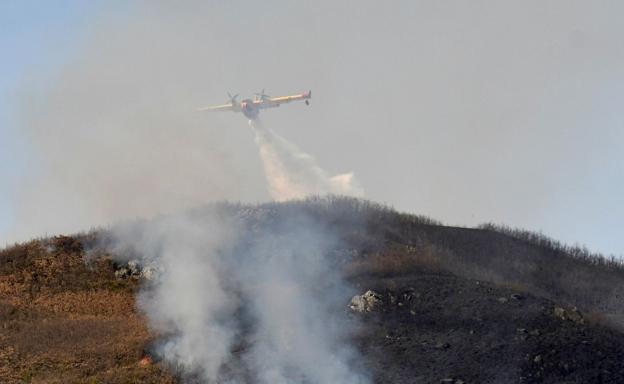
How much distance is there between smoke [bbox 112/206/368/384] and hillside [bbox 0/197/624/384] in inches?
9.2

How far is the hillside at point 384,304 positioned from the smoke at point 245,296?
23 cm

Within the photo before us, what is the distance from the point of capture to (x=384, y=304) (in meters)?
27.6

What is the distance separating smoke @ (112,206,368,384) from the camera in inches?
896

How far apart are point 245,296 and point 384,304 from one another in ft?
19.8

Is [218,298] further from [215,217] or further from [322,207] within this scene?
[322,207]

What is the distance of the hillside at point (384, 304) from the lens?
2253 centimetres

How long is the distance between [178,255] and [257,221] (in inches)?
208

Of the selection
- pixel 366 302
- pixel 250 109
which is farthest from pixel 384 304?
pixel 250 109

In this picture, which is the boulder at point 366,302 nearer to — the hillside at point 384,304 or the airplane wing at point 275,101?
the hillside at point 384,304

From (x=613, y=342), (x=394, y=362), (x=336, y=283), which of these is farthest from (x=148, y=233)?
(x=613, y=342)

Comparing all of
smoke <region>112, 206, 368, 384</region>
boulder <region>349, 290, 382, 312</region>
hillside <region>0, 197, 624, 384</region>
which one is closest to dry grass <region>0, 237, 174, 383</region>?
hillside <region>0, 197, 624, 384</region>

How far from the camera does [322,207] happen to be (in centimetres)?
4291

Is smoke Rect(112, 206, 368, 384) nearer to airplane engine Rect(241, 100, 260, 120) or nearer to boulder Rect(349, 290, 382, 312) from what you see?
boulder Rect(349, 290, 382, 312)

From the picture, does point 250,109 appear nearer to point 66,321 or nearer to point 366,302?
point 66,321
